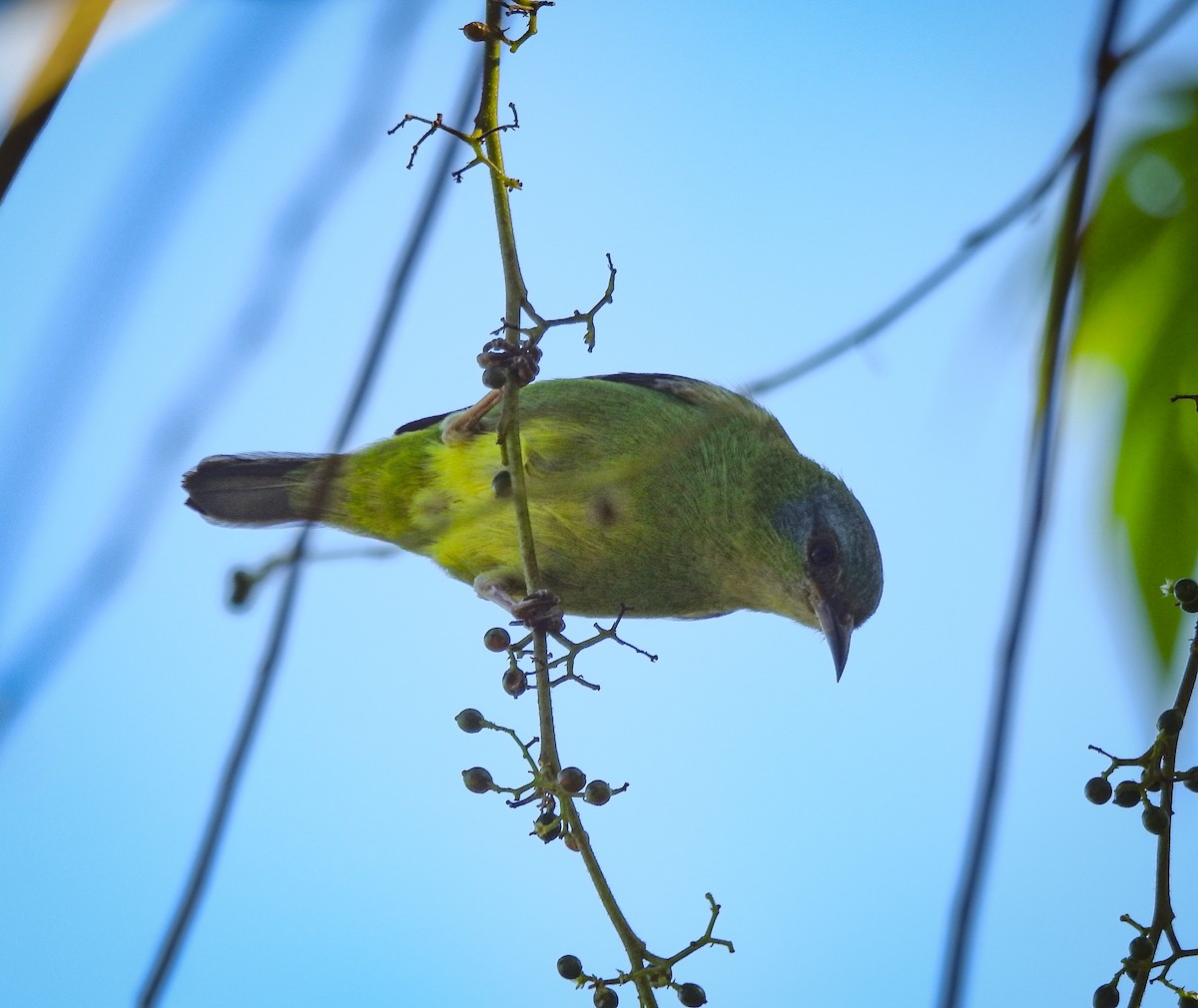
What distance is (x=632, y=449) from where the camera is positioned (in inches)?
177

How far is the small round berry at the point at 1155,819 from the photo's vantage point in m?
2.10

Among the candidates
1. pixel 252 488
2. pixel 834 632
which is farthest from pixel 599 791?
pixel 252 488

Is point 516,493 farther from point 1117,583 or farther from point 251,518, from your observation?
point 251,518

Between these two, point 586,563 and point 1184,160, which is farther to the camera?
point 586,563

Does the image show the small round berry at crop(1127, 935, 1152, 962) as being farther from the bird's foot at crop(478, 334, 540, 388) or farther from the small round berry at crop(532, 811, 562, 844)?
the bird's foot at crop(478, 334, 540, 388)

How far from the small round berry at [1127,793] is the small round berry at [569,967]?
42.9 inches

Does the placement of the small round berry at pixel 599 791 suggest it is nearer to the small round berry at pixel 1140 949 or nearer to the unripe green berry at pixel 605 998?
the unripe green berry at pixel 605 998

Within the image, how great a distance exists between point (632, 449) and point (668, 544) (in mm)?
371

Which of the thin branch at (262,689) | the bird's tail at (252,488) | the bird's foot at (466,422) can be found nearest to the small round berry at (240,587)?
the thin branch at (262,689)

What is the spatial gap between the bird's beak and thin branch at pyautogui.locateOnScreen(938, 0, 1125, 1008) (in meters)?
2.65

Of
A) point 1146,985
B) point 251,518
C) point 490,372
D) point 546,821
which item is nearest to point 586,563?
point 490,372

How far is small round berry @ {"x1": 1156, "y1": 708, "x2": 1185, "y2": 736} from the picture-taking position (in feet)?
6.75

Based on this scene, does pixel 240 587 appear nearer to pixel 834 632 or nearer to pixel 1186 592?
pixel 1186 592

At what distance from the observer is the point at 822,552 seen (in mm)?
4535
